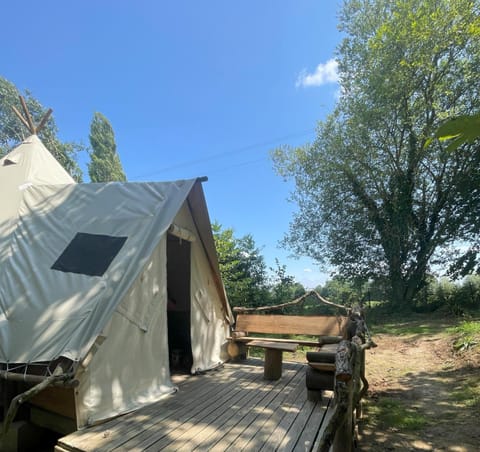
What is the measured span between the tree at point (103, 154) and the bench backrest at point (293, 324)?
24.0m

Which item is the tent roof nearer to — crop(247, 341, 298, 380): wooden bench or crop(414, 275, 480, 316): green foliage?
crop(247, 341, 298, 380): wooden bench

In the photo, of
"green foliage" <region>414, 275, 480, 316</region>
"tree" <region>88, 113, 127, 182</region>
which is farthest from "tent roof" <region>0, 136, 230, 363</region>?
"tree" <region>88, 113, 127, 182</region>

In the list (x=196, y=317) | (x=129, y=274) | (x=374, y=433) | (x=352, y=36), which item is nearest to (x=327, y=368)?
(x=374, y=433)

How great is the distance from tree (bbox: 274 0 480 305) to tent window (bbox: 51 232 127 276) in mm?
11254

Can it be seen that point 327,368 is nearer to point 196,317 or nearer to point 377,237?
point 196,317

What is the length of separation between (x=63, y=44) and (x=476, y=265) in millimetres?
19451

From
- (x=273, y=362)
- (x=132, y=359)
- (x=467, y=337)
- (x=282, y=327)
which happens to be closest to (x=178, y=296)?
(x=282, y=327)

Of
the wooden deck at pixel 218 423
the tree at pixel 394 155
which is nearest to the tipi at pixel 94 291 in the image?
the wooden deck at pixel 218 423

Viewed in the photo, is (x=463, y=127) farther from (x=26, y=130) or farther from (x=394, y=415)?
(x=26, y=130)

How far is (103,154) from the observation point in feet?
89.4

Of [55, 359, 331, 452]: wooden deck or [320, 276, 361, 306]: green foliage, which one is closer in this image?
[55, 359, 331, 452]: wooden deck

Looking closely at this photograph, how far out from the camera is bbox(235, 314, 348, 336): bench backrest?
5.42m

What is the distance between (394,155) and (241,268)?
8.69m

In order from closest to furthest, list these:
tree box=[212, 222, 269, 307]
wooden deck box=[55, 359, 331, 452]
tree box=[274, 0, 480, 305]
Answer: wooden deck box=[55, 359, 331, 452] → tree box=[212, 222, 269, 307] → tree box=[274, 0, 480, 305]
